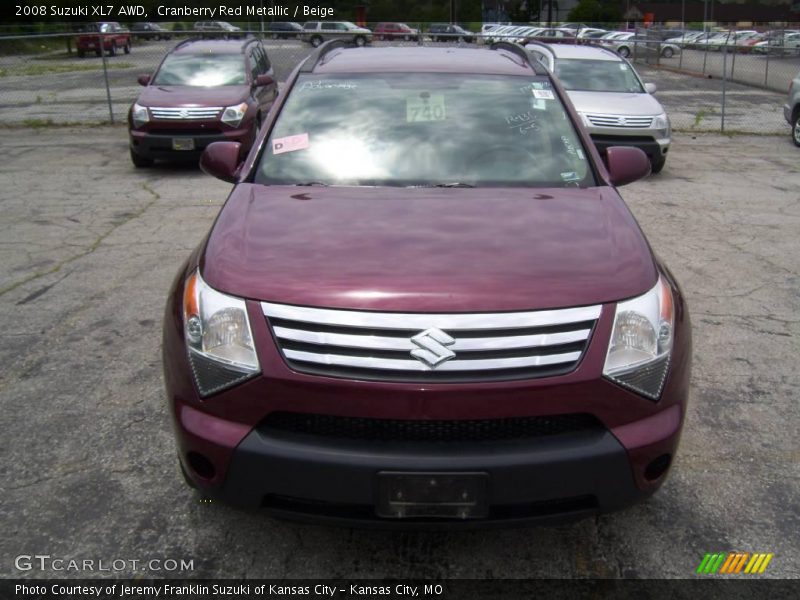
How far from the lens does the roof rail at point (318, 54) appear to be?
14.2 feet

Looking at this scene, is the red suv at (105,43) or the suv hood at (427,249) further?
the red suv at (105,43)

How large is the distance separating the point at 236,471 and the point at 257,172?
1.65m

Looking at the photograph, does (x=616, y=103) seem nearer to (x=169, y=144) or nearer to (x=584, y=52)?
(x=584, y=52)

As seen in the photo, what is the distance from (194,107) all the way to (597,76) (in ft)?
19.9

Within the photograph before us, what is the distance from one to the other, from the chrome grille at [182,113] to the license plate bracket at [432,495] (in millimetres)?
9012

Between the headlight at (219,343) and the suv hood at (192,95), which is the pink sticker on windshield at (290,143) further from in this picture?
the suv hood at (192,95)

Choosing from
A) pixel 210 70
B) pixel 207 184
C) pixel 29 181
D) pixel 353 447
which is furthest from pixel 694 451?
pixel 210 70

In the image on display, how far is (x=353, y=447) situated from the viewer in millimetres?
2336

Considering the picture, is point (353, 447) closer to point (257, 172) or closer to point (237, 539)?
point (237, 539)

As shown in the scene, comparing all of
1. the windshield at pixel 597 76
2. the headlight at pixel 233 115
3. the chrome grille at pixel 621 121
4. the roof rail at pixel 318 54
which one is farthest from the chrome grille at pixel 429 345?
the windshield at pixel 597 76

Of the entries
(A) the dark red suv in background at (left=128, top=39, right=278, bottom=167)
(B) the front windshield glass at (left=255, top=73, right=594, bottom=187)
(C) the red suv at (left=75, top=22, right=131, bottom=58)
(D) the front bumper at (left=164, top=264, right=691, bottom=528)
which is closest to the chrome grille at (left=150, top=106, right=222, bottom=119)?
(A) the dark red suv in background at (left=128, top=39, right=278, bottom=167)

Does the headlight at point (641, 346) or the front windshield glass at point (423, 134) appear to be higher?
the front windshield glass at point (423, 134)

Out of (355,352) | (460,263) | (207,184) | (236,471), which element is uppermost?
(460,263)

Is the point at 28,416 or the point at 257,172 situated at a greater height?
the point at 257,172
